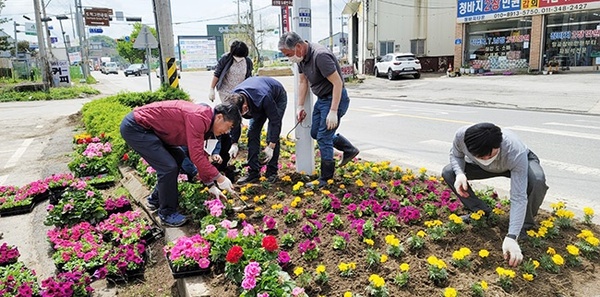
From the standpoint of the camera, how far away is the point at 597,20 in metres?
21.5

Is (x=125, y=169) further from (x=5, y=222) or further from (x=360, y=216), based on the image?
(x=360, y=216)

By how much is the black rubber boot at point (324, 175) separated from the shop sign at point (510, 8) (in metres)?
22.8

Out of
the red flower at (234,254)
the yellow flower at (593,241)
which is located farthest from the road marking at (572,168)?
the red flower at (234,254)

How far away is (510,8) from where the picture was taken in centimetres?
2414

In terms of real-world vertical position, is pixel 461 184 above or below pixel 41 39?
below

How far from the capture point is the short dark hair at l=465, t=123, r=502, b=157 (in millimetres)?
2846

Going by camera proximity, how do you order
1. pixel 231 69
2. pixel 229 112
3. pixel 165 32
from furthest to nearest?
pixel 165 32 < pixel 231 69 < pixel 229 112

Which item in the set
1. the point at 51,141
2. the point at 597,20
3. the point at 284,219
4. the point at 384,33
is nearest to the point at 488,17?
the point at 597,20

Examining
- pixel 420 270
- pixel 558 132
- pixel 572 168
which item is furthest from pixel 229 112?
pixel 558 132

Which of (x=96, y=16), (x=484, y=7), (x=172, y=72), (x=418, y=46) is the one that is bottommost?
(x=172, y=72)

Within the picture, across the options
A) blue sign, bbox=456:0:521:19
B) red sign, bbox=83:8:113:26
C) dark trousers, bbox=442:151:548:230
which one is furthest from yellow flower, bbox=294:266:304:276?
red sign, bbox=83:8:113:26

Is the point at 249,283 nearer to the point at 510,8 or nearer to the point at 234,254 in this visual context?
the point at 234,254

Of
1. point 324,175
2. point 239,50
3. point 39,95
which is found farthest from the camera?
point 39,95

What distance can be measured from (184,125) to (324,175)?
1.51 metres
